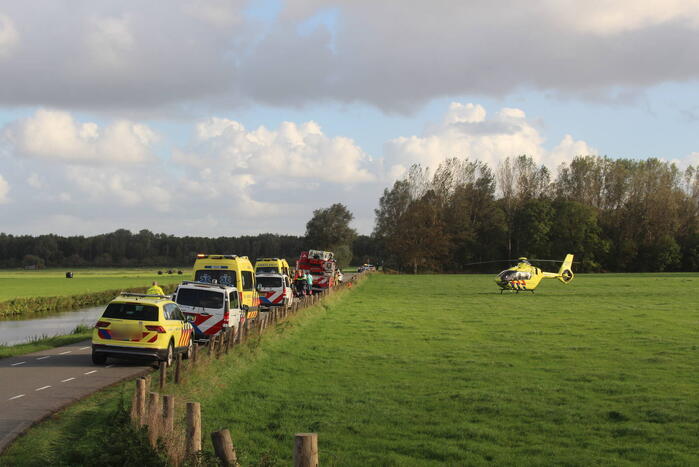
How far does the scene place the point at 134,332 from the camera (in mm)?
18109

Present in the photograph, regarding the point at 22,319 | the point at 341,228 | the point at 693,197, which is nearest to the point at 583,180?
the point at 693,197

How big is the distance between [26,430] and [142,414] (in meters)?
2.22

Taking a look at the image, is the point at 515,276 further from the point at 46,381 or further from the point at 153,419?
the point at 153,419

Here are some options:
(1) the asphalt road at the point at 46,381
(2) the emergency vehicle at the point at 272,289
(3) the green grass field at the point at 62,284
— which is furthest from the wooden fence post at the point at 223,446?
(3) the green grass field at the point at 62,284

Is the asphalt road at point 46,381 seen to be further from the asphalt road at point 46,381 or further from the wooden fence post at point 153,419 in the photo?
the wooden fence post at point 153,419

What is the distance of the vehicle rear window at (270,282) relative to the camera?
124 feet

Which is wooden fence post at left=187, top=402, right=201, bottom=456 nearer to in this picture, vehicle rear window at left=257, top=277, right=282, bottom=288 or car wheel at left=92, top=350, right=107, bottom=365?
car wheel at left=92, top=350, right=107, bottom=365

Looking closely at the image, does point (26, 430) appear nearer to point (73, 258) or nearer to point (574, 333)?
point (574, 333)

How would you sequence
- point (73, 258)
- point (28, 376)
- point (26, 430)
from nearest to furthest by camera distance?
1. point (26, 430)
2. point (28, 376)
3. point (73, 258)

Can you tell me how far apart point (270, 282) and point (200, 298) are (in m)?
15.7

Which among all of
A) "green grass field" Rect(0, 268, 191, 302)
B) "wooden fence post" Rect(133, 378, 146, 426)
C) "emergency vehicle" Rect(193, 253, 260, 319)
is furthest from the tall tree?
"wooden fence post" Rect(133, 378, 146, 426)

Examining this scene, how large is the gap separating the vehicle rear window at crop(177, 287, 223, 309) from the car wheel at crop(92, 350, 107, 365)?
379 centimetres

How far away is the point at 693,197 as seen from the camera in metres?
125

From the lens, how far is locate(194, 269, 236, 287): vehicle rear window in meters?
26.5
